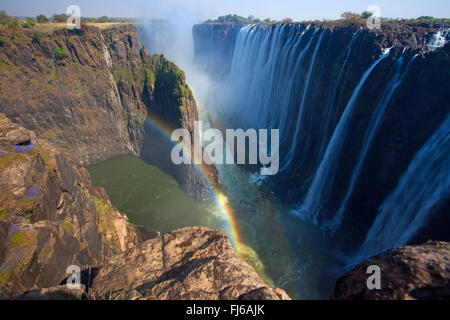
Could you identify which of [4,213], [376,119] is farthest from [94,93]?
[376,119]

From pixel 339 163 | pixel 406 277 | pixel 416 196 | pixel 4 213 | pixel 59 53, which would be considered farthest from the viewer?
pixel 59 53

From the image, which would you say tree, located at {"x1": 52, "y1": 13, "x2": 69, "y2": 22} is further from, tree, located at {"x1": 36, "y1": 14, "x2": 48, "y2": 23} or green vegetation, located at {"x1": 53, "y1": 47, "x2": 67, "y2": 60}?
green vegetation, located at {"x1": 53, "y1": 47, "x2": 67, "y2": 60}

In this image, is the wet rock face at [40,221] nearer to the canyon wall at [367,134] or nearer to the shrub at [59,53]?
the canyon wall at [367,134]

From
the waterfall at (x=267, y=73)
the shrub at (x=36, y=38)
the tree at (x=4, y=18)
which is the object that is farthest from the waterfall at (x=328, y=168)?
the tree at (x=4, y=18)

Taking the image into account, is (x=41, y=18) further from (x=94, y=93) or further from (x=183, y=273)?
(x=183, y=273)

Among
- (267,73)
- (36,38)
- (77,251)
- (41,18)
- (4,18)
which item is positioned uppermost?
(41,18)
